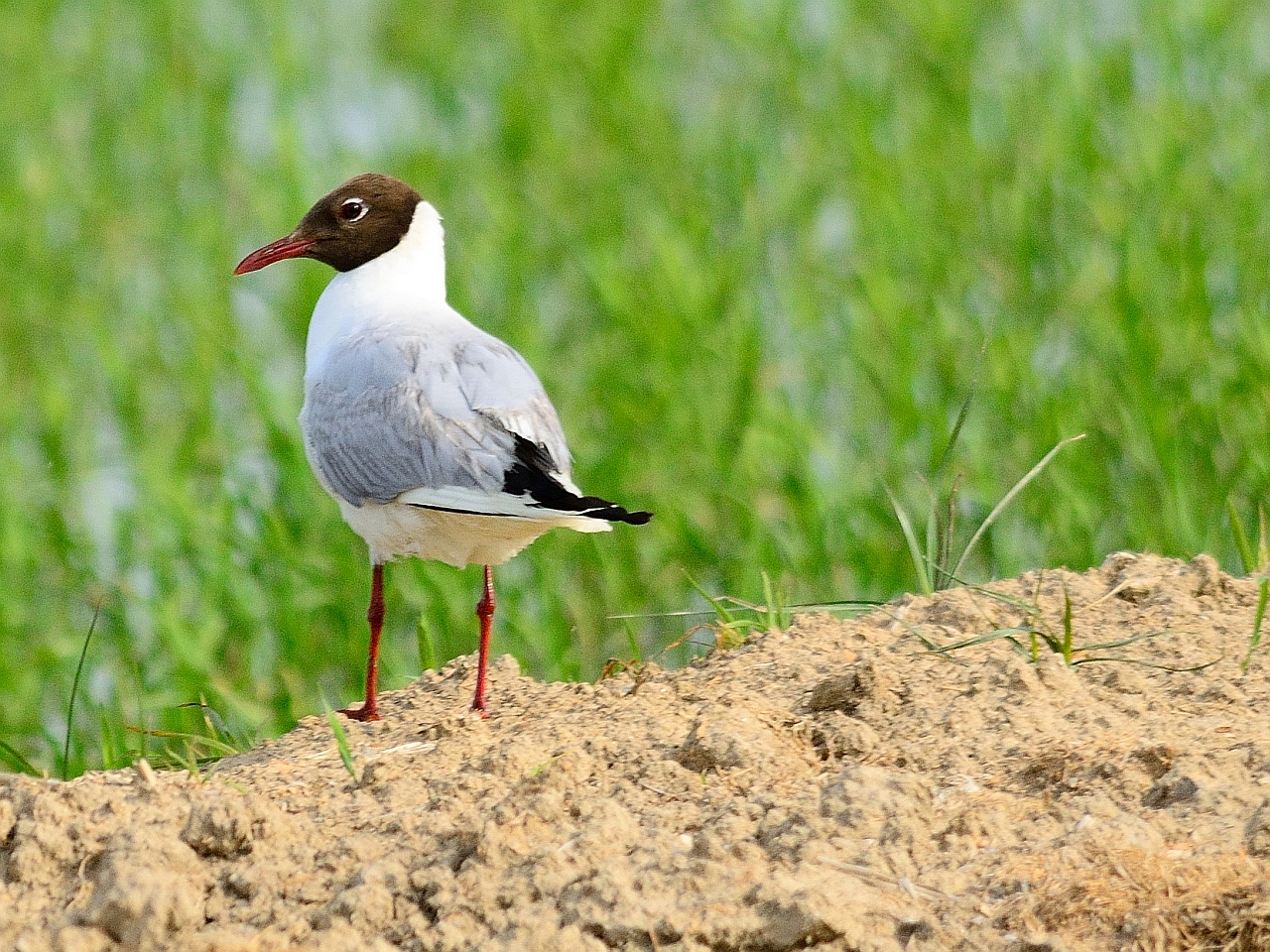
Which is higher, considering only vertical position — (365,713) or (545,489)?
(545,489)

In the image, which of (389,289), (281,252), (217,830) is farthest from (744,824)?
(281,252)

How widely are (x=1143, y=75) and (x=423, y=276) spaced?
5.16 m

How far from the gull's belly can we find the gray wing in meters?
0.06

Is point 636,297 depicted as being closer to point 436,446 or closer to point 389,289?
point 389,289

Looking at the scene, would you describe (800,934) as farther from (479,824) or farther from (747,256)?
(747,256)

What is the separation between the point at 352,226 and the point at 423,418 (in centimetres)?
100

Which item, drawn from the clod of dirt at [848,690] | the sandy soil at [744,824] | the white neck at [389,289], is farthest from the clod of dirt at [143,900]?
the white neck at [389,289]

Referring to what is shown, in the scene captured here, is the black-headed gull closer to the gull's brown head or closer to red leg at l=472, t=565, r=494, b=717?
red leg at l=472, t=565, r=494, b=717

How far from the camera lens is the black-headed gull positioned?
438cm

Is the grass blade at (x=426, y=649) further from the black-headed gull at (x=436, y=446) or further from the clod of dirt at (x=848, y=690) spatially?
the clod of dirt at (x=848, y=690)

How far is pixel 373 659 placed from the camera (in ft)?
15.6

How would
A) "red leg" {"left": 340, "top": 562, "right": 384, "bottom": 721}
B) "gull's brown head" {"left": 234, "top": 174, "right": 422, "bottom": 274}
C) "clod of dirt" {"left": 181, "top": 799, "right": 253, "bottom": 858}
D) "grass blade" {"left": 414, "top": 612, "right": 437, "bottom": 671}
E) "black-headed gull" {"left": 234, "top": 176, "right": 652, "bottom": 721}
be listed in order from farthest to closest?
1. "gull's brown head" {"left": 234, "top": 174, "right": 422, "bottom": 274}
2. "grass blade" {"left": 414, "top": 612, "right": 437, "bottom": 671}
3. "red leg" {"left": 340, "top": 562, "right": 384, "bottom": 721}
4. "black-headed gull" {"left": 234, "top": 176, "right": 652, "bottom": 721}
5. "clod of dirt" {"left": 181, "top": 799, "right": 253, "bottom": 858}

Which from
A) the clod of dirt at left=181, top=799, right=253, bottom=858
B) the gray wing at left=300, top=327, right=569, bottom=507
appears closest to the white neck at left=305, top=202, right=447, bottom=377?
the gray wing at left=300, top=327, right=569, bottom=507

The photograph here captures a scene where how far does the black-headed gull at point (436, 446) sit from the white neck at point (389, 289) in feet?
0.09
